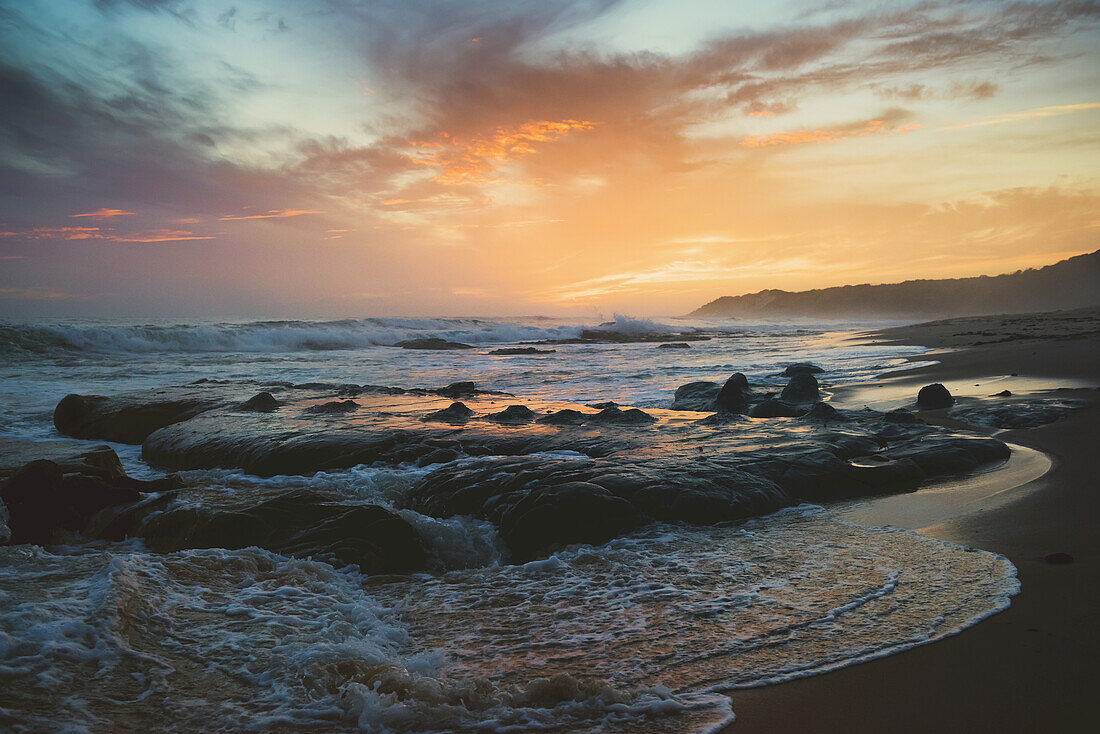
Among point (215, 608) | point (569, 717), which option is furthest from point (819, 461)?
point (215, 608)

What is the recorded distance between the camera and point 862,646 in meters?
2.40

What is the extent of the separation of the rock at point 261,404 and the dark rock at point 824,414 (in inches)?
286

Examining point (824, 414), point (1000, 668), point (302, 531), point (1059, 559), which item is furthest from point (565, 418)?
point (1000, 668)

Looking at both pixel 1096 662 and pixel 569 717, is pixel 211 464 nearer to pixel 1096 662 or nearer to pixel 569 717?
pixel 569 717

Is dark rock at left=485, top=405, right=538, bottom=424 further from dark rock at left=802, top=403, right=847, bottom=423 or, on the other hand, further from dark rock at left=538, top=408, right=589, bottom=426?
dark rock at left=802, top=403, right=847, bottom=423

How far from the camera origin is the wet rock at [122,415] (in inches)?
332

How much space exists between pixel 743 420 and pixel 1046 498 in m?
3.43

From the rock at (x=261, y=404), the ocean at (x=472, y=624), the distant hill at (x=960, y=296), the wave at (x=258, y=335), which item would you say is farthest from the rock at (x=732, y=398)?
the distant hill at (x=960, y=296)

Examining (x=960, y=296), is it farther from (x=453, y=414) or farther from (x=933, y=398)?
(x=453, y=414)

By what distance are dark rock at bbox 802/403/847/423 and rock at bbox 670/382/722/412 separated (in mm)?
1749

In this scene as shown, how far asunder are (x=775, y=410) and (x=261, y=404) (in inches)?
283

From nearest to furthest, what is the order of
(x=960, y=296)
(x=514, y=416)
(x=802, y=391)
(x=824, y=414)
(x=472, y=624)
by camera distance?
(x=472, y=624) → (x=824, y=414) → (x=514, y=416) → (x=802, y=391) → (x=960, y=296)

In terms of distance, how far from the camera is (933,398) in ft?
27.3

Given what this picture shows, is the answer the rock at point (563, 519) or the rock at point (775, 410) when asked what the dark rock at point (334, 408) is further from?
the rock at point (775, 410)
